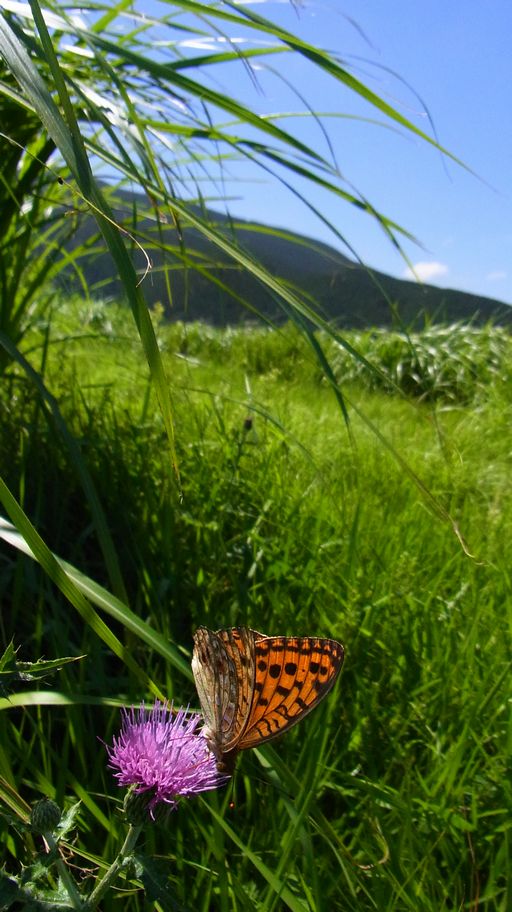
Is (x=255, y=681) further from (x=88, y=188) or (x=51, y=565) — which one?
(x=88, y=188)

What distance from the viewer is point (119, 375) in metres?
2.53

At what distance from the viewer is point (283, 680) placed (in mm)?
581

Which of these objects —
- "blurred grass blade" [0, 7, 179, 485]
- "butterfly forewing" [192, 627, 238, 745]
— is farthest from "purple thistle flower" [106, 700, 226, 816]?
"blurred grass blade" [0, 7, 179, 485]

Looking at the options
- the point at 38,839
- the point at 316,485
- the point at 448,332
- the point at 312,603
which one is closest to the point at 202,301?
the point at 448,332

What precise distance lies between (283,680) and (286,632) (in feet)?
1.60

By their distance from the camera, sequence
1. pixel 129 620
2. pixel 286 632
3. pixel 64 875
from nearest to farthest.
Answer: pixel 64 875 → pixel 129 620 → pixel 286 632

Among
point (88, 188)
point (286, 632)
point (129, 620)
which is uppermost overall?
point (88, 188)

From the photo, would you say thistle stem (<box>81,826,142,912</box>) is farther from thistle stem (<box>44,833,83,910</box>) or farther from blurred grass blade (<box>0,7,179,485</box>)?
blurred grass blade (<box>0,7,179,485</box>)

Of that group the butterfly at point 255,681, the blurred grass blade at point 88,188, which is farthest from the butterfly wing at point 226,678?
the blurred grass blade at point 88,188

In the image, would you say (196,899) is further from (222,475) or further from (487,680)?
(222,475)

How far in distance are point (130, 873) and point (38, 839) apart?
0.84 ft

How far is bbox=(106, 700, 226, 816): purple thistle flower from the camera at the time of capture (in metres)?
0.53

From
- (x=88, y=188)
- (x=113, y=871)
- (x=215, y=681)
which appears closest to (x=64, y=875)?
(x=113, y=871)

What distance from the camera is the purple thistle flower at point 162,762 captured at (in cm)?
53
